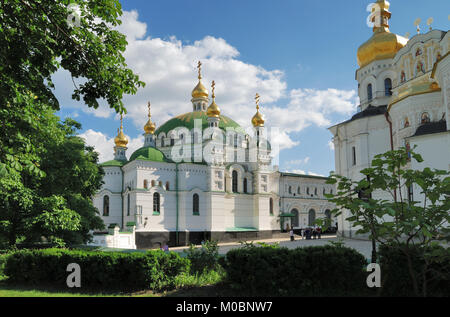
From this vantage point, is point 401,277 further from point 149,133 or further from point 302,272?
point 149,133

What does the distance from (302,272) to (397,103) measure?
18479 mm

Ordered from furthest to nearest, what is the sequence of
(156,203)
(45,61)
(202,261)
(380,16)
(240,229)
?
(240,229) < (380,16) < (156,203) < (202,261) < (45,61)

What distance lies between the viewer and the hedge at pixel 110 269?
8.59 m

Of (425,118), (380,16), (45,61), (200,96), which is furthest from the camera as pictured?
(200,96)

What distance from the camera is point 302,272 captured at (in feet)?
26.8

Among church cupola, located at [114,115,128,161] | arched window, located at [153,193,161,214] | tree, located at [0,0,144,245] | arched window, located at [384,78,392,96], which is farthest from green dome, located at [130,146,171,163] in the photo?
tree, located at [0,0,144,245]

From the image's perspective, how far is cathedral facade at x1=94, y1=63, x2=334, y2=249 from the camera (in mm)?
31828

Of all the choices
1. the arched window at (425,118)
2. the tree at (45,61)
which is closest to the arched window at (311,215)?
the arched window at (425,118)

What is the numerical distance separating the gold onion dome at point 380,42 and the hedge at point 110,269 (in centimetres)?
2777

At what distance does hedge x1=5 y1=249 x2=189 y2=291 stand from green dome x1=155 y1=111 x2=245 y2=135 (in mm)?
28995

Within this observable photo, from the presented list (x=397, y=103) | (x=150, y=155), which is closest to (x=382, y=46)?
(x=397, y=103)

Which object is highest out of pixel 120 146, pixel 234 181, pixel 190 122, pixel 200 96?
pixel 200 96

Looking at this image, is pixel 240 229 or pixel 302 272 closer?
pixel 302 272

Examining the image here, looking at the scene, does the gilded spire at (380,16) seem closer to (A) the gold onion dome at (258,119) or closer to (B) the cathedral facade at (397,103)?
(B) the cathedral facade at (397,103)
